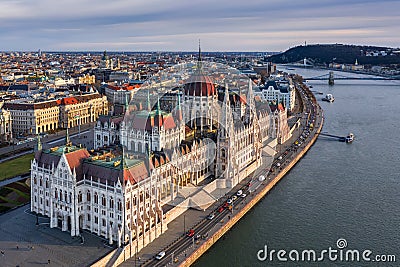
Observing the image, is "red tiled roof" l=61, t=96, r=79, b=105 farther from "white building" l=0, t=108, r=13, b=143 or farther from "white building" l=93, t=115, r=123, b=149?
"white building" l=93, t=115, r=123, b=149

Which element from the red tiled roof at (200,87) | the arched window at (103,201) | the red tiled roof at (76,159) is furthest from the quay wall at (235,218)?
the red tiled roof at (200,87)

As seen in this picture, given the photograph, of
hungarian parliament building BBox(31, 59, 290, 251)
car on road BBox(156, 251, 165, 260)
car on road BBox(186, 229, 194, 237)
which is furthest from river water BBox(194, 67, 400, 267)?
hungarian parliament building BBox(31, 59, 290, 251)

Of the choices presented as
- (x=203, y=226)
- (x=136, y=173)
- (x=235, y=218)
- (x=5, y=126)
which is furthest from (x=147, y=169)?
(x=5, y=126)

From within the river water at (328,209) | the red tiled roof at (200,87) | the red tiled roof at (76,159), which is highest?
the red tiled roof at (200,87)

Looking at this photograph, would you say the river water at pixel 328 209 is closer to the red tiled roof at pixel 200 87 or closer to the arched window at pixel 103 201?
the arched window at pixel 103 201

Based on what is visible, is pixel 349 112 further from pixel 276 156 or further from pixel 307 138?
pixel 276 156
